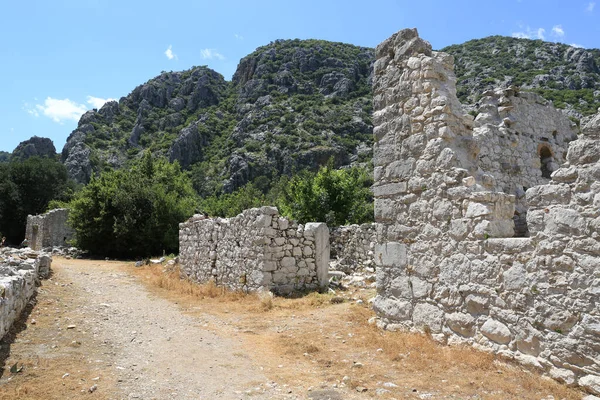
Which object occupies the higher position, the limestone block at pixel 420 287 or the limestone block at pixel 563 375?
the limestone block at pixel 420 287

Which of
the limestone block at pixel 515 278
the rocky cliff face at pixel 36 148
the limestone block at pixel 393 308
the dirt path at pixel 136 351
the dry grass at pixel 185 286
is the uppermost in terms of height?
the rocky cliff face at pixel 36 148

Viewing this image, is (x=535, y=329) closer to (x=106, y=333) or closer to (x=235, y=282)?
(x=106, y=333)

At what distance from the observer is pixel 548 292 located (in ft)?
15.2

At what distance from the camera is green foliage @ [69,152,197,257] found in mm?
23156

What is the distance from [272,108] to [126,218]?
57339mm

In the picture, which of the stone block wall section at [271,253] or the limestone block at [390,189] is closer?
the limestone block at [390,189]

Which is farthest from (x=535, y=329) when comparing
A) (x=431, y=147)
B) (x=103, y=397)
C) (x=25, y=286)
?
(x=25, y=286)

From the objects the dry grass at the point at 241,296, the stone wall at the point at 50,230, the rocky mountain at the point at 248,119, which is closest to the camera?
the dry grass at the point at 241,296

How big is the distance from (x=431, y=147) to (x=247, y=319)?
5.14 m

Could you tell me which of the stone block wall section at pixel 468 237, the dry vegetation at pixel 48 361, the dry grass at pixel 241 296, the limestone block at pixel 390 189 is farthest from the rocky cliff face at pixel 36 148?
the stone block wall section at pixel 468 237

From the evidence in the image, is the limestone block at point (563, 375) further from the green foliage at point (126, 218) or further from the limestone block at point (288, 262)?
the green foliage at point (126, 218)

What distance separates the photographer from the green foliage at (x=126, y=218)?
23.2 metres

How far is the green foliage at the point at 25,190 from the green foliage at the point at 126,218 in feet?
A: 47.3

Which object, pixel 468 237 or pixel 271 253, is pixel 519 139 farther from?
pixel 271 253
